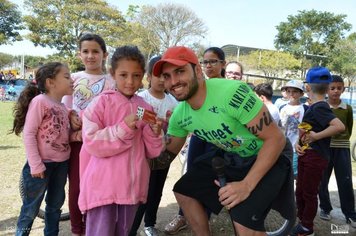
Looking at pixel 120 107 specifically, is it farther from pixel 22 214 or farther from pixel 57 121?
pixel 22 214

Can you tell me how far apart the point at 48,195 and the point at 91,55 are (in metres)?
1.30

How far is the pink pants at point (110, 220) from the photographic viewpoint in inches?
85.7

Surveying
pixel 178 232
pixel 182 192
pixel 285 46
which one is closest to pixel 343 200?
pixel 178 232

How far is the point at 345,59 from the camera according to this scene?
41594 millimetres

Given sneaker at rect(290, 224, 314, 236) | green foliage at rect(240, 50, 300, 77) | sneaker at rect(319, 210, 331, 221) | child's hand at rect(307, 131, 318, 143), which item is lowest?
sneaker at rect(319, 210, 331, 221)

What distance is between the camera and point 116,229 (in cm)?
231

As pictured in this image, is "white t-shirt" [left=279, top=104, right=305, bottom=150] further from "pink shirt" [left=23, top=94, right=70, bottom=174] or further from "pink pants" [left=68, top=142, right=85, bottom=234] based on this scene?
"pink shirt" [left=23, top=94, right=70, bottom=174]

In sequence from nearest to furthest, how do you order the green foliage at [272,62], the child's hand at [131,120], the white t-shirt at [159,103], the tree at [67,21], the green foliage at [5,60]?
the child's hand at [131,120], the white t-shirt at [159,103], the tree at [67,21], the green foliage at [272,62], the green foliage at [5,60]

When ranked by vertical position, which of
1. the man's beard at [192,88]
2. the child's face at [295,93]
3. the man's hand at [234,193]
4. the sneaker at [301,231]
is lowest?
the sneaker at [301,231]

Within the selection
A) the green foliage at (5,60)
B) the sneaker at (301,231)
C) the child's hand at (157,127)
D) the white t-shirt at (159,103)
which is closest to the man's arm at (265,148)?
the child's hand at (157,127)

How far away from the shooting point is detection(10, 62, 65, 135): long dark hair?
2.80 metres

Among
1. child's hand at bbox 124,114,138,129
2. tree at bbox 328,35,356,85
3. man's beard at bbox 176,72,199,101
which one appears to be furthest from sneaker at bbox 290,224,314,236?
tree at bbox 328,35,356,85

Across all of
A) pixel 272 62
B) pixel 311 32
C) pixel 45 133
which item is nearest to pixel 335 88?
pixel 45 133

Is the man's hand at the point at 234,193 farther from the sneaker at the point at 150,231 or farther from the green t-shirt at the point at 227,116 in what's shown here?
the sneaker at the point at 150,231
